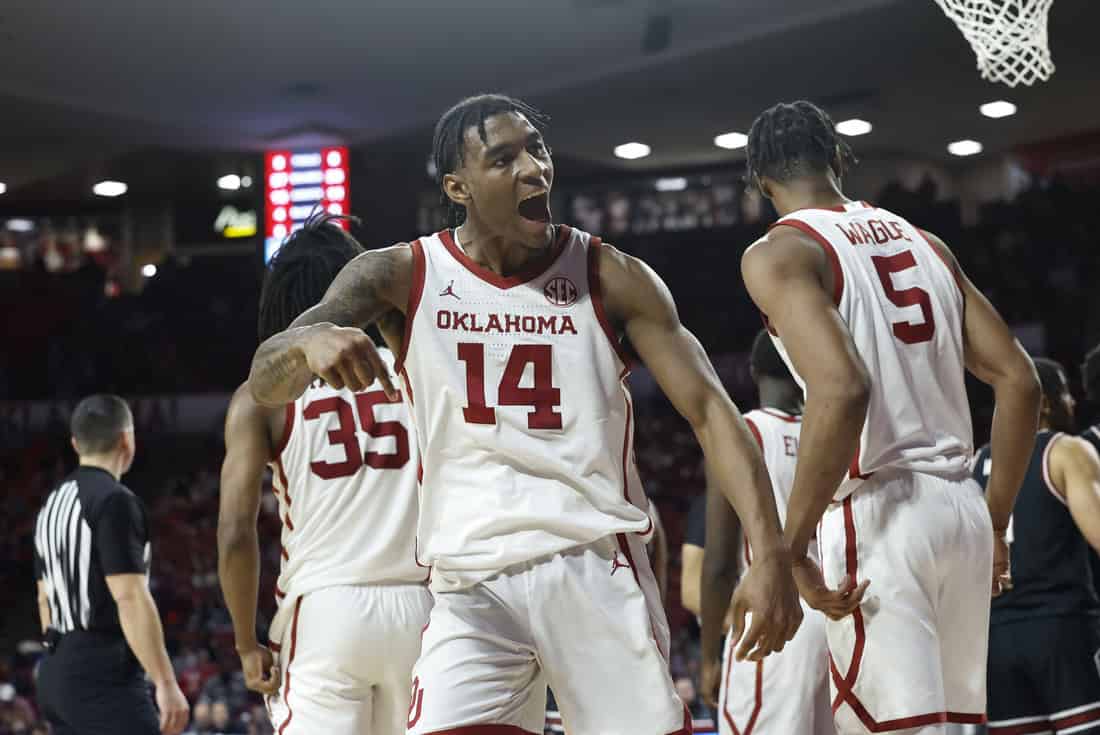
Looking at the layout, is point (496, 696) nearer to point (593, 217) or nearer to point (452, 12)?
point (452, 12)

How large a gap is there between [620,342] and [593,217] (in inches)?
552

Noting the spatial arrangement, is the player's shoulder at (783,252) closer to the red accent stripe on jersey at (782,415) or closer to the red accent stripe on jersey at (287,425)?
the red accent stripe on jersey at (782,415)

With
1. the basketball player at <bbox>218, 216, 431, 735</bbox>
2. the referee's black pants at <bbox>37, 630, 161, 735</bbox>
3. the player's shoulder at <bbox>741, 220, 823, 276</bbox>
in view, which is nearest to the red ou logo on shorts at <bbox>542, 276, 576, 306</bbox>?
the player's shoulder at <bbox>741, 220, 823, 276</bbox>

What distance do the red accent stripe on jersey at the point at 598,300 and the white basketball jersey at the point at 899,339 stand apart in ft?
1.65

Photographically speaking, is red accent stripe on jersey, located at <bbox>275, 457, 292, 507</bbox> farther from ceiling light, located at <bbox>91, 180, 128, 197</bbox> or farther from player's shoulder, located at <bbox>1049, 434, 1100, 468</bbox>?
ceiling light, located at <bbox>91, 180, 128, 197</bbox>

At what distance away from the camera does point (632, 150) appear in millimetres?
16125

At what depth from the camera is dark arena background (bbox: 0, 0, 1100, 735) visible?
12047 millimetres

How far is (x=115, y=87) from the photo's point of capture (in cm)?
1346

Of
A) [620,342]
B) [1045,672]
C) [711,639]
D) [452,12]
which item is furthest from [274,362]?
[452,12]

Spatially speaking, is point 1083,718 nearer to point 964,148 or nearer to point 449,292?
point 449,292

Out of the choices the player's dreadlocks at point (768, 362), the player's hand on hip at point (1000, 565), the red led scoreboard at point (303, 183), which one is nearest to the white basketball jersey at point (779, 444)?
the player's dreadlocks at point (768, 362)

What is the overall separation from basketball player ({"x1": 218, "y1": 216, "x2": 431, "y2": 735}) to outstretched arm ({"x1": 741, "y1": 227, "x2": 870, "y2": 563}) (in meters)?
1.09

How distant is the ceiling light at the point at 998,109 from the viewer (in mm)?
13906

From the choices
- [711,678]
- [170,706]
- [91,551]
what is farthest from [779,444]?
[91,551]
